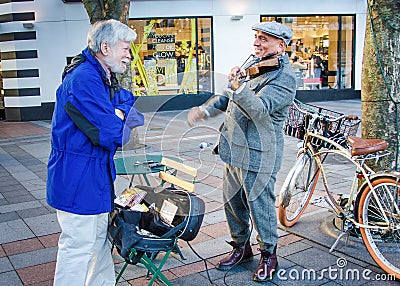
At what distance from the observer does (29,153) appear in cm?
905

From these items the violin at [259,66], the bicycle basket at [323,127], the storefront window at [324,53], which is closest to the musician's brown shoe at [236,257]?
the bicycle basket at [323,127]

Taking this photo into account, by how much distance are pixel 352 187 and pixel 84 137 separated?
2358 mm

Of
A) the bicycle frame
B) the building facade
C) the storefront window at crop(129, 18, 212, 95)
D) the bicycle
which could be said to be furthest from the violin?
the storefront window at crop(129, 18, 212, 95)

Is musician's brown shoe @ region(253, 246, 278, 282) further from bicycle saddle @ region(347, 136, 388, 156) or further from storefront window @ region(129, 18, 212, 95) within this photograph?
storefront window @ region(129, 18, 212, 95)

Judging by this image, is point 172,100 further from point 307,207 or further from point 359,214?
point 307,207

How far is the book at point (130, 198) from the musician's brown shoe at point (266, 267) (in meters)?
1.04

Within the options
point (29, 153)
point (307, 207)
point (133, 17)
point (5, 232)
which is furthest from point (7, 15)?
point (307, 207)

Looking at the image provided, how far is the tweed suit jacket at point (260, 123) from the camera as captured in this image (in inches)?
122

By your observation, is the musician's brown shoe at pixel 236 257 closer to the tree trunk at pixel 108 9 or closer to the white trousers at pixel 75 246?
the white trousers at pixel 75 246

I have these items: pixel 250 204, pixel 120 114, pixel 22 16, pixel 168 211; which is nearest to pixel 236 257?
pixel 250 204

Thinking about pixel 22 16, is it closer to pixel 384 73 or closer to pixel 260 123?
pixel 384 73

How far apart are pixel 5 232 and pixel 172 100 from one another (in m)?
2.52

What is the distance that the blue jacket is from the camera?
2490mm

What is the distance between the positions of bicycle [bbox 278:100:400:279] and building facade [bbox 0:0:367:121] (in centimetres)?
887
